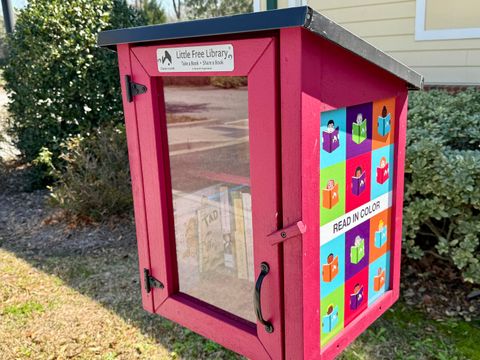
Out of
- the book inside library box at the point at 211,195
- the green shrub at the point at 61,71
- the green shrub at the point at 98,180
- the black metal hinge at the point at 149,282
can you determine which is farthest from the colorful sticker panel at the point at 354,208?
the green shrub at the point at 61,71

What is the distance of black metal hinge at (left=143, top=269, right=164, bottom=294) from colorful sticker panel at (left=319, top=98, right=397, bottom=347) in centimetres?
60

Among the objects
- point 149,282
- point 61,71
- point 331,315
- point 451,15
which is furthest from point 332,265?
point 61,71

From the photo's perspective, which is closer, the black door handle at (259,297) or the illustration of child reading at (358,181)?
the black door handle at (259,297)

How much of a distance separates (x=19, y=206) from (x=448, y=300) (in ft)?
14.8

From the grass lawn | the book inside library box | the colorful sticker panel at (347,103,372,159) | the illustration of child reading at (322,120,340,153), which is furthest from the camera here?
the grass lawn

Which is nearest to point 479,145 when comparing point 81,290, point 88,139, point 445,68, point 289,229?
point 445,68

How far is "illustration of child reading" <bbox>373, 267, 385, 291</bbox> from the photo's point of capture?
172 cm

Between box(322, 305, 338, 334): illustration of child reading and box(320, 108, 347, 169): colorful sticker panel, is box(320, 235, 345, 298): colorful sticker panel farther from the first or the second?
box(320, 108, 347, 169): colorful sticker panel

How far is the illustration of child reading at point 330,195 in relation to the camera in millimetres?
1345

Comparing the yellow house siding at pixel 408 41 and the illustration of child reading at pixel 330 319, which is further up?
the yellow house siding at pixel 408 41

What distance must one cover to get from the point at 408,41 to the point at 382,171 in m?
4.17

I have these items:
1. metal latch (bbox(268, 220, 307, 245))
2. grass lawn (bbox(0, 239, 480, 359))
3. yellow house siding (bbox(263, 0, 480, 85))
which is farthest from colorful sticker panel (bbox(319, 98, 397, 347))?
yellow house siding (bbox(263, 0, 480, 85))

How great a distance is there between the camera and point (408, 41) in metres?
5.32

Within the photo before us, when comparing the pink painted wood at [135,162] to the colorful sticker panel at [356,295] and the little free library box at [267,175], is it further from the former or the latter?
the colorful sticker panel at [356,295]
